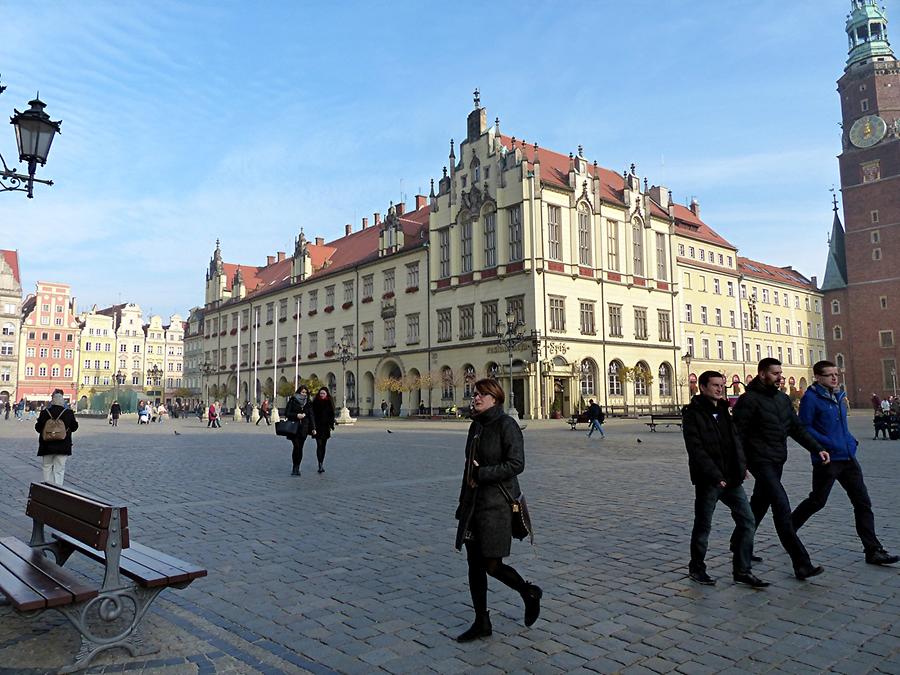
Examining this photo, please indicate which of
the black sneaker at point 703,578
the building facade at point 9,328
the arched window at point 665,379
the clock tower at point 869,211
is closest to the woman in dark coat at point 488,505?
the black sneaker at point 703,578

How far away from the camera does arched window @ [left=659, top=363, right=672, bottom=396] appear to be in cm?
5059

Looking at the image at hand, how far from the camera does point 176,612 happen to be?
5.04 meters

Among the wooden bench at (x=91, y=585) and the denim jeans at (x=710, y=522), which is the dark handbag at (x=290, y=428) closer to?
the wooden bench at (x=91, y=585)

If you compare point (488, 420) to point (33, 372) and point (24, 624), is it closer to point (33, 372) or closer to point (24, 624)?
point (24, 624)

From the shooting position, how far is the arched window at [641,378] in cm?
4756

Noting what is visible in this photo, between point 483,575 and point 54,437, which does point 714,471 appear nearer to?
point 483,575

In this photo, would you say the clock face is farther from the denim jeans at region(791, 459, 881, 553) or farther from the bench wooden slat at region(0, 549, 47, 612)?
the bench wooden slat at region(0, 549, 47, 612)

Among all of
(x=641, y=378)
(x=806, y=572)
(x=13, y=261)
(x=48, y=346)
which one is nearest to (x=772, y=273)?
(x=641, y=378)

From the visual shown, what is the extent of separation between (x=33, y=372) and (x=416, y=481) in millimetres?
100494

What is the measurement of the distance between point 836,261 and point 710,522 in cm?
8710

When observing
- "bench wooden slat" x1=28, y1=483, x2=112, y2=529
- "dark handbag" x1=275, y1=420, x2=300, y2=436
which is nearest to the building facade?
"dark handbag" x1=275, y1=420, x2=300, y2=436

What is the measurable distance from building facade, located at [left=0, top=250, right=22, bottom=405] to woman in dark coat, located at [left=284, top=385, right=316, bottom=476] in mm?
93584

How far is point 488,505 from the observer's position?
14.3 ft

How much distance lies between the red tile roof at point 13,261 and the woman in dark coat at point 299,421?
327 ft
